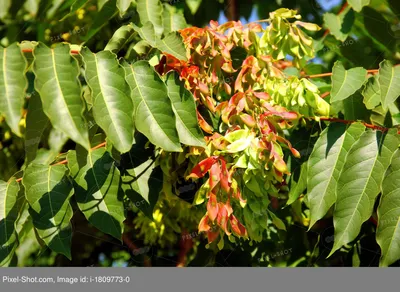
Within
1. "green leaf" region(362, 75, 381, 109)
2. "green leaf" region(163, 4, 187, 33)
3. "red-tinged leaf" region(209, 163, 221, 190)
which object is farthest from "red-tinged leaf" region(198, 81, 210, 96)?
"green leaf" region(163, 4, 187, 33)

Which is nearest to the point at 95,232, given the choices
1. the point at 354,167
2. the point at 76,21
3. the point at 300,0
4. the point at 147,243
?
the point at 147,243

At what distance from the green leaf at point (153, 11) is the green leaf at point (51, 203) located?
23.8 inches

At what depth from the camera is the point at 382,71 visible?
67.4 inches

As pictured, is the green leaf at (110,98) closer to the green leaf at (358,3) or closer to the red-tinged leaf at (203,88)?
the red-tinged leaf at (203,88)

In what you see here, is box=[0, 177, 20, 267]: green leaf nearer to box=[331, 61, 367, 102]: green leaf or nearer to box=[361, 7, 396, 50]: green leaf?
box=[331, 61, 367, 102]: green leaf

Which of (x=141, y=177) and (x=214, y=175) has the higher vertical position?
(x=214, y=175)

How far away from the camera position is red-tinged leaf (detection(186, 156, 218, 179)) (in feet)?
5.20

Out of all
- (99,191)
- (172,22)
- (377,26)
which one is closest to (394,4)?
(377,26)

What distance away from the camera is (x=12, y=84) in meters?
1.42

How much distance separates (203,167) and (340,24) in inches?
45.4

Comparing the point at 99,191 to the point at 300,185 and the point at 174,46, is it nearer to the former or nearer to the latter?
the point at 174,46
